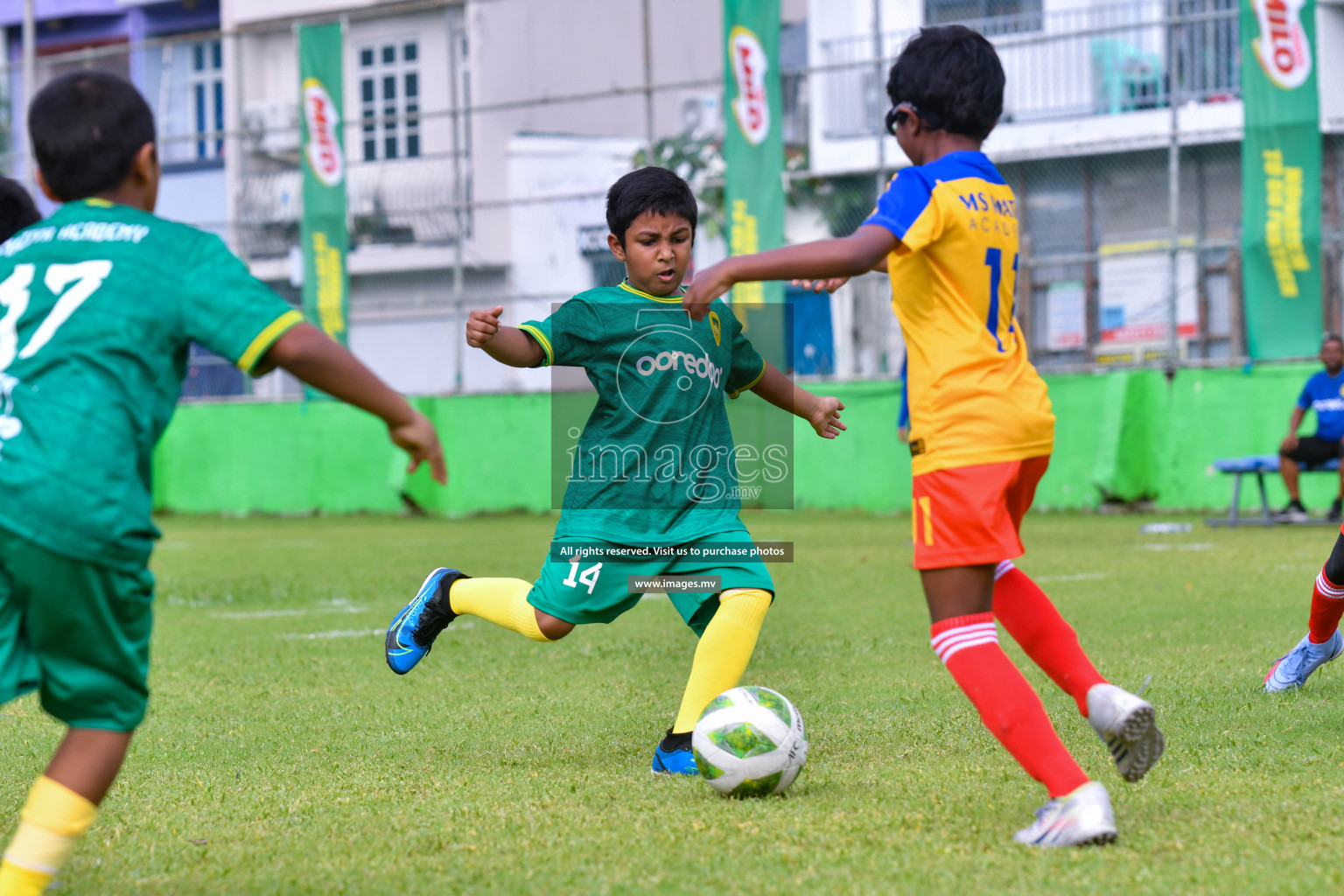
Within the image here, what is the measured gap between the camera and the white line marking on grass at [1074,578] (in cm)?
907

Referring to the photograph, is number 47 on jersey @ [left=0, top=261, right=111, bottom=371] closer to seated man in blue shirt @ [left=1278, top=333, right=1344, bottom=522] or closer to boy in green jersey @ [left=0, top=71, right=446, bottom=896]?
boy in green jersey @ [left=0, top=71, right=446, bottom=896]

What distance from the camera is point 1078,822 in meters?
3.00

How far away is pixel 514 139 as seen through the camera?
25.0 meters

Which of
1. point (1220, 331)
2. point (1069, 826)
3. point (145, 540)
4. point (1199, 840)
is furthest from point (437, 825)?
point (1220, 331)

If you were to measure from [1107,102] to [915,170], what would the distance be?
1586 cm

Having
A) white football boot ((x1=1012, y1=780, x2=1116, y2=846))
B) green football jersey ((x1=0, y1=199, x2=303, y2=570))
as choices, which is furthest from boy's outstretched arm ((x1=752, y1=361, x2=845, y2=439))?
green football jersey ((x1=0, y1=199, x2=303, y2=570))

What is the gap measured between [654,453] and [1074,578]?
568 centimetres

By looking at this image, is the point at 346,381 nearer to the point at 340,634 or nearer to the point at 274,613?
the point at 340,634

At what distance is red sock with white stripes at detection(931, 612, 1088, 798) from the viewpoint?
3080 millimetres

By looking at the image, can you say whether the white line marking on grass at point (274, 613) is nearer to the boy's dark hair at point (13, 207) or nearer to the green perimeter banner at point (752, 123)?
the boy's dark hair at point (13, 207)

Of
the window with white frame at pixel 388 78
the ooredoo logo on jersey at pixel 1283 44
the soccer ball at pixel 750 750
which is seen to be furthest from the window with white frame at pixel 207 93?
the soccer ball at pixel 750 750

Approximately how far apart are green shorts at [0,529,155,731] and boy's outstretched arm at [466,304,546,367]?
1397 millimetres

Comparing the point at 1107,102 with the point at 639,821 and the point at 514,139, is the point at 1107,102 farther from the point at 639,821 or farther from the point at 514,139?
the point at 639,821

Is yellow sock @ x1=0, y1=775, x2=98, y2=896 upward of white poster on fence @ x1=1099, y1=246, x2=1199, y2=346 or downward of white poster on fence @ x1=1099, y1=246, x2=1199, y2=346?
downward
